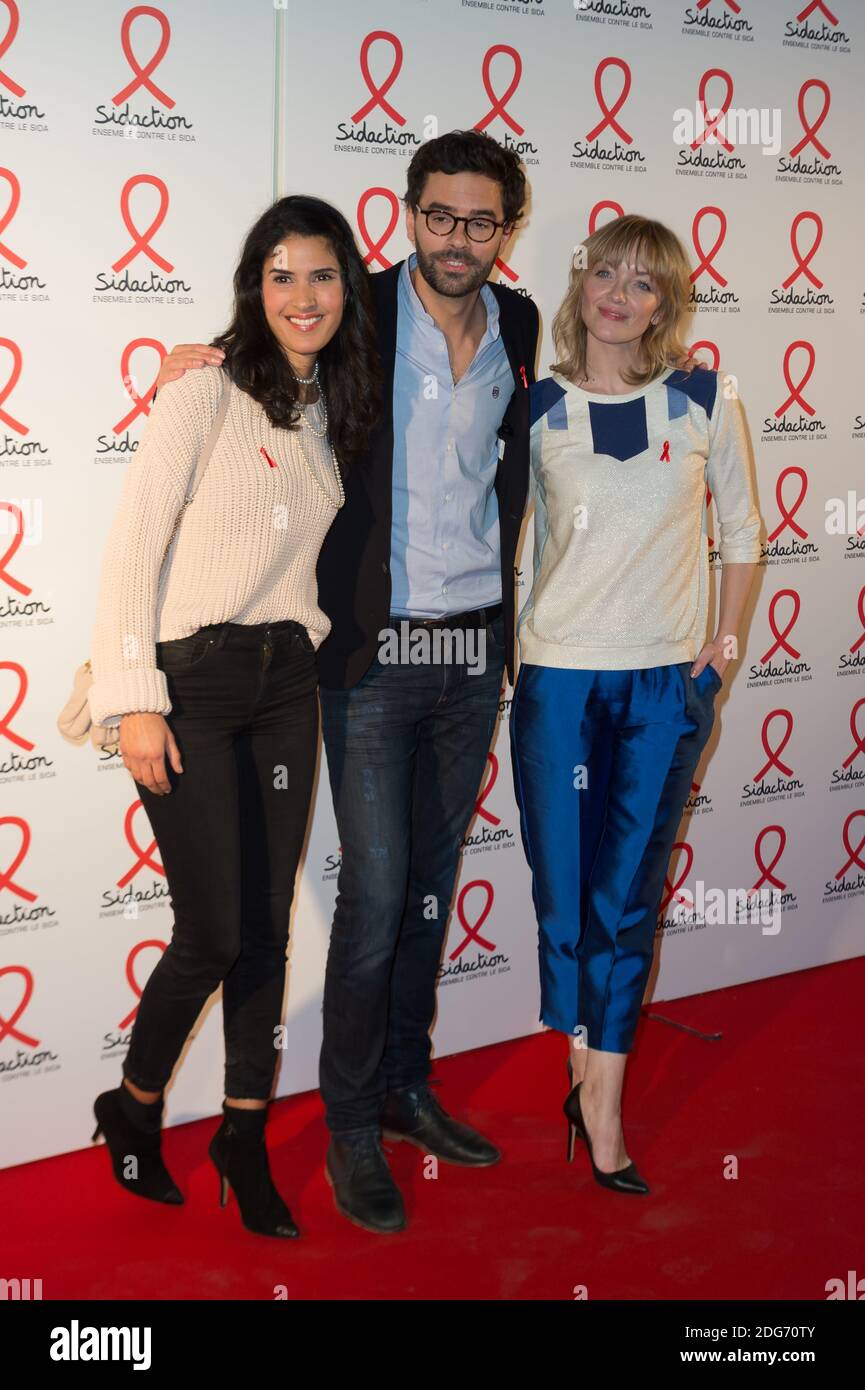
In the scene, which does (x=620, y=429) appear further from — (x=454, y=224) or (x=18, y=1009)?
(x=18, y=1009)

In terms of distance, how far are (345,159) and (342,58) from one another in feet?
0.67

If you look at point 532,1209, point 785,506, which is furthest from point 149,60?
point 532,1209

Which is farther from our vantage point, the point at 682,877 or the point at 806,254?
the point at 682,877

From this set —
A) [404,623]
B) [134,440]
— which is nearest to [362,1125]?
[404,623]

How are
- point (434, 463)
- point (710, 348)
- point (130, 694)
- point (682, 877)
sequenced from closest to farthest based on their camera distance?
point (130, 694), point (434, 463), point (710, 348), point (682, 877)

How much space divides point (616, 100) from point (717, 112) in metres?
0.33

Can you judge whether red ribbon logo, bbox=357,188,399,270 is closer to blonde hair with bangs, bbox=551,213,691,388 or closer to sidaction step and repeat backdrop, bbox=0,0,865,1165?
sidaction step and repeat backdrop, bbox=0,0,865,1165

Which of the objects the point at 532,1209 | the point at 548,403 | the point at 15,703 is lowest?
the point at 532,1209

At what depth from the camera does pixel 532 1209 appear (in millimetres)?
2705

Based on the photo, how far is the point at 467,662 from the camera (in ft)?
8.66

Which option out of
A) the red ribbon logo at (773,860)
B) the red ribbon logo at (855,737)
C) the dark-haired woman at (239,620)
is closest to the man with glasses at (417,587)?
the dark-haired woman at (239,620)

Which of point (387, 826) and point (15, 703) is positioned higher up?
point (15, 703)

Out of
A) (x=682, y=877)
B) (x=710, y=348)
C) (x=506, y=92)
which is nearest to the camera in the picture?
(x=506, y=92)
